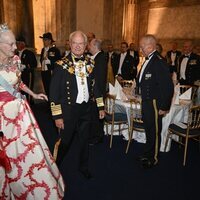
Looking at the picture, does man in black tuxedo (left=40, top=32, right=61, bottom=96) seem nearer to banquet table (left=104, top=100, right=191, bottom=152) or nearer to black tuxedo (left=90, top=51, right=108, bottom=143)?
black tuxedo (left=90, top=51, right=108, bottom=143)

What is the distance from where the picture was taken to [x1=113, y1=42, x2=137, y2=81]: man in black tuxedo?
6.92 metres

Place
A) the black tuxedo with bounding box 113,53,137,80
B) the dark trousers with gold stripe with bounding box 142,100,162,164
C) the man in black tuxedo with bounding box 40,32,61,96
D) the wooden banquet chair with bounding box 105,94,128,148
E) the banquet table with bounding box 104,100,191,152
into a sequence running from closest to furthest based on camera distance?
the dark trousers with gold stripe with bounding box 142,100,162,164 → the banquet table with bounding box 104,100,191,152 → the wooden banquet chair with bounding box 105,94,128,148 → the man in black tuxedo with bounding box 40,32,61,96 → the black tuxedo with bounding box 113,53,137,80

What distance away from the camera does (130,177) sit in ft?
10.2

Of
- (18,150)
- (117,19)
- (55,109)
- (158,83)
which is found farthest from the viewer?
(117,19)

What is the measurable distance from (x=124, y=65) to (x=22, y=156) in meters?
5.31

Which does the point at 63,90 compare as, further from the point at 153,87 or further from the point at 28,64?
the point at 28,64

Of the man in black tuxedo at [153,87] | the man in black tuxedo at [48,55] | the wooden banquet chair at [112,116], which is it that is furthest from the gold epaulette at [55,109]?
the man in black tuxedo at [48,55]

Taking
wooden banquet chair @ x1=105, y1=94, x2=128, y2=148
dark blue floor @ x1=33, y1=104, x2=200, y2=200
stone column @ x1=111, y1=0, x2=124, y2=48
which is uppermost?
stone column @ x1=111, y1=0, x2=124, y2=48

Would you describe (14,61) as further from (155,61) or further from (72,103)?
(155,61)

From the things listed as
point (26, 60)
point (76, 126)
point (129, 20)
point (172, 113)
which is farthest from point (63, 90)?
point (129, 20)

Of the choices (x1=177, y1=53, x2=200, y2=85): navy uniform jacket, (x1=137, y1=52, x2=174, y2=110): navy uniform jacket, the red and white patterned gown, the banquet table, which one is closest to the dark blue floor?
the banquet table

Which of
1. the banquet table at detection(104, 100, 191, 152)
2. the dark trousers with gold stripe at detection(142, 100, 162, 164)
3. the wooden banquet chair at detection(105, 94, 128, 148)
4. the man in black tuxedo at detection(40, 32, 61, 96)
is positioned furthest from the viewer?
the man in black tuxedo at detection(40, 32, 61, 96)

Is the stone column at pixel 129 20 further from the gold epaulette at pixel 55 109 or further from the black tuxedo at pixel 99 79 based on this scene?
the gold epaulette at pixel 55 109

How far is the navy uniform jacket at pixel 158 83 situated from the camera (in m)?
3.01
